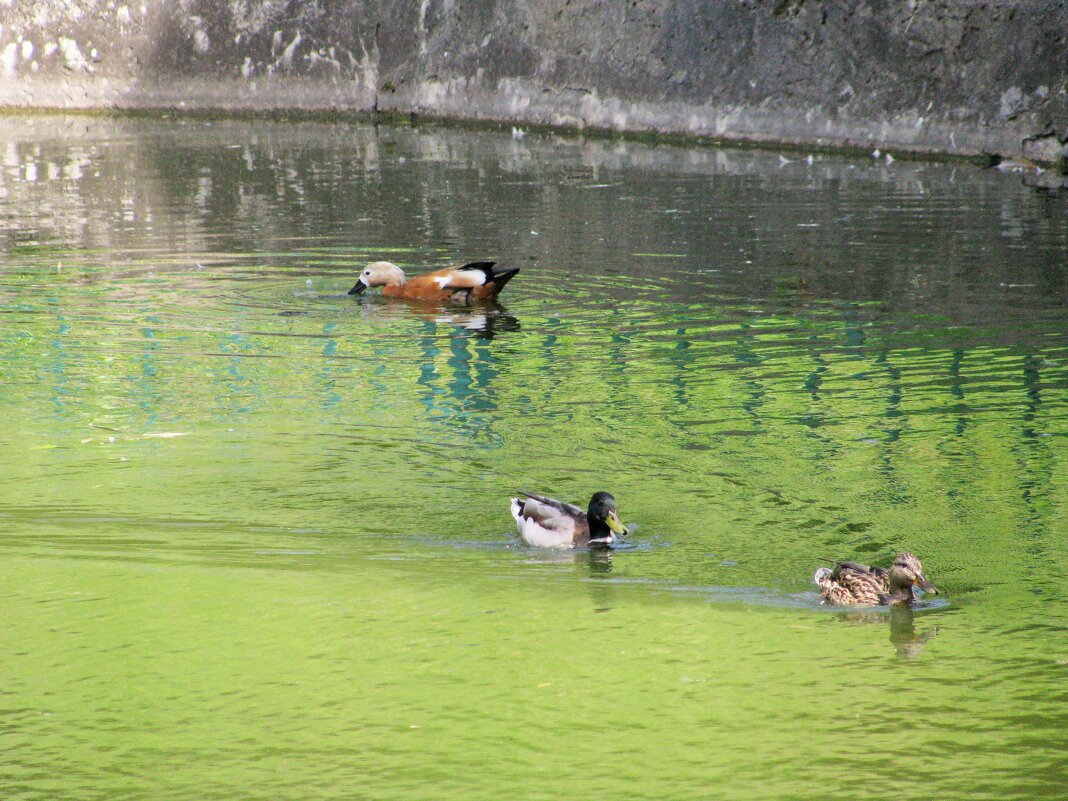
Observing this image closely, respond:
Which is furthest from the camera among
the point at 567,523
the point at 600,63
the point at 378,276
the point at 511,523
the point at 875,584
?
the point at 600,63

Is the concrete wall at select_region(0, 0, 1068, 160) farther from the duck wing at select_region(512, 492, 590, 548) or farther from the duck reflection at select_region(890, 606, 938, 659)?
the duck reflection at select_region(890, 606, 938, 659)

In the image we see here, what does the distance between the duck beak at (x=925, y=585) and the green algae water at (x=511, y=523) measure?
71 mm

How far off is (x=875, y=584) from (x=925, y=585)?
0.60ft

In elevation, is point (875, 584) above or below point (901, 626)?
above

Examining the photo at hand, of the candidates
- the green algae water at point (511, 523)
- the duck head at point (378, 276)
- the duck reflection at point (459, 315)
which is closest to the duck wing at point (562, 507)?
the green algae water at point (511, 523)

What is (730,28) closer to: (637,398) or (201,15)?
(201,15)

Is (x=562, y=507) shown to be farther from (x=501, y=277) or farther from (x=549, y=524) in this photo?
(x=501, y=277)

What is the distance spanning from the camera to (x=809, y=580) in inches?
218

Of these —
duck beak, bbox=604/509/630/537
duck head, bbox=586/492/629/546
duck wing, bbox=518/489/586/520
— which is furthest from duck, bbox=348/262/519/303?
duck beak, bbox=604/509/630/537

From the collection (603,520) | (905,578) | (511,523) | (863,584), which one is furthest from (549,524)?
(905,578)

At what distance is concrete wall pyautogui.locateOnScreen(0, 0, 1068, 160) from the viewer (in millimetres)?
20031

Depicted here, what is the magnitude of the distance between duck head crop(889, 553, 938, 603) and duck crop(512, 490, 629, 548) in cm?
109

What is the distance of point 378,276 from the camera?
1102 cm

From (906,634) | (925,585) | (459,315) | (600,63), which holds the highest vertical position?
(600,63)
